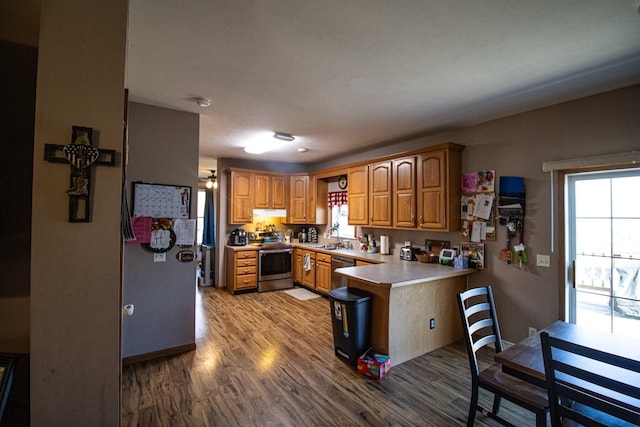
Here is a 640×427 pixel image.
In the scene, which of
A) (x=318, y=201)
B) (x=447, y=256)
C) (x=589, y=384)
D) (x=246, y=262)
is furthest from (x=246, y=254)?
(x=589, y=384)

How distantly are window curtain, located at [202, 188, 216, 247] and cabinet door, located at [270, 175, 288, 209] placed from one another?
1411 millimetres

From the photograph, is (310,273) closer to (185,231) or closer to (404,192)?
(404,192)

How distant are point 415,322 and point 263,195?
3899mm

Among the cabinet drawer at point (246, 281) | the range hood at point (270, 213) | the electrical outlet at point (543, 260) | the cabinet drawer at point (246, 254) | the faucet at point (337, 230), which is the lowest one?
the cabinet drawer at point (246, 281)

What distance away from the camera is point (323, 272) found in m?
5.08

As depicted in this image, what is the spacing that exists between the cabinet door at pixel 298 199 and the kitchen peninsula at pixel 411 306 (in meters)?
2.85

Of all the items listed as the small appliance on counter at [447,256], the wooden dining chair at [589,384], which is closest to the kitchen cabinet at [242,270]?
the small appliance on counter at [447,256]

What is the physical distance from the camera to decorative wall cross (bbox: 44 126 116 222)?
101cm

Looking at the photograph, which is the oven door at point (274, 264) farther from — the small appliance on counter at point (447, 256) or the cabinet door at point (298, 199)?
the small appliance on counter at point (447, 256)

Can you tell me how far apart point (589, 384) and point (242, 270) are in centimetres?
485

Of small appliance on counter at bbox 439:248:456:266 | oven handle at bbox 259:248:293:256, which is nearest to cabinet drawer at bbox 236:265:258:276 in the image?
oven handle at bbox 259:248:293:256

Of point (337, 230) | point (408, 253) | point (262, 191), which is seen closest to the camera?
point (408, 253)

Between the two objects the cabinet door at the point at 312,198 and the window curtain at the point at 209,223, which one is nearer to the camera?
the cabinet door at the point at 312,198

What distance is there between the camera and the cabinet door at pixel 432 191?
350 centimetres
